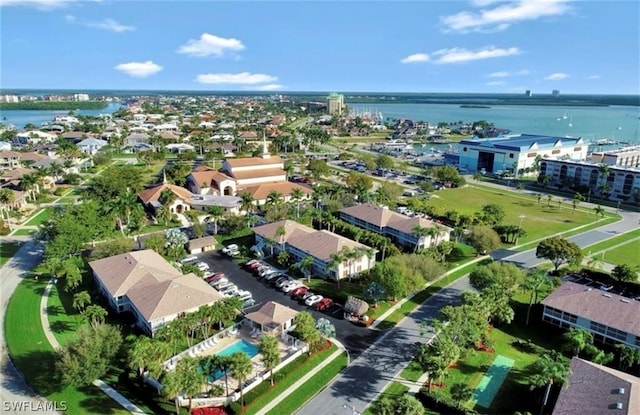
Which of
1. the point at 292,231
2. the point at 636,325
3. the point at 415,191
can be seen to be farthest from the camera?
the point at 415,191

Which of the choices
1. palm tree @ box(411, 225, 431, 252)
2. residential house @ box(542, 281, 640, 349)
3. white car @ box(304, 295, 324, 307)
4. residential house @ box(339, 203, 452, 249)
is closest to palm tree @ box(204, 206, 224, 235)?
residential house @ box(339, 203, 452, 249)

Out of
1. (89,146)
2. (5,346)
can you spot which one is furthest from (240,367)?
(89,146)

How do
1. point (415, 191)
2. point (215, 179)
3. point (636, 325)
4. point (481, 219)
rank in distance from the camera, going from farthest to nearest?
point (415, 191) < point (215, 179) < point (481, 219) < point (636, 325)

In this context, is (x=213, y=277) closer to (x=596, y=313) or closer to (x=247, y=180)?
(x=596, y=313)

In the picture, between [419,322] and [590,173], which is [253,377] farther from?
[590,173]

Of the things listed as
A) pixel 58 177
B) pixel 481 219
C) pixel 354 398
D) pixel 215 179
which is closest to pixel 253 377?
pixel 354 398

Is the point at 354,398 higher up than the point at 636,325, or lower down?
lower down

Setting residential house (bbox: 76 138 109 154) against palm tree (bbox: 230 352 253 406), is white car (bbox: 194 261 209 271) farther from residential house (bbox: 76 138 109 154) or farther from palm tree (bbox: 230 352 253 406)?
residential house (bbox: 76 138 109 154)
